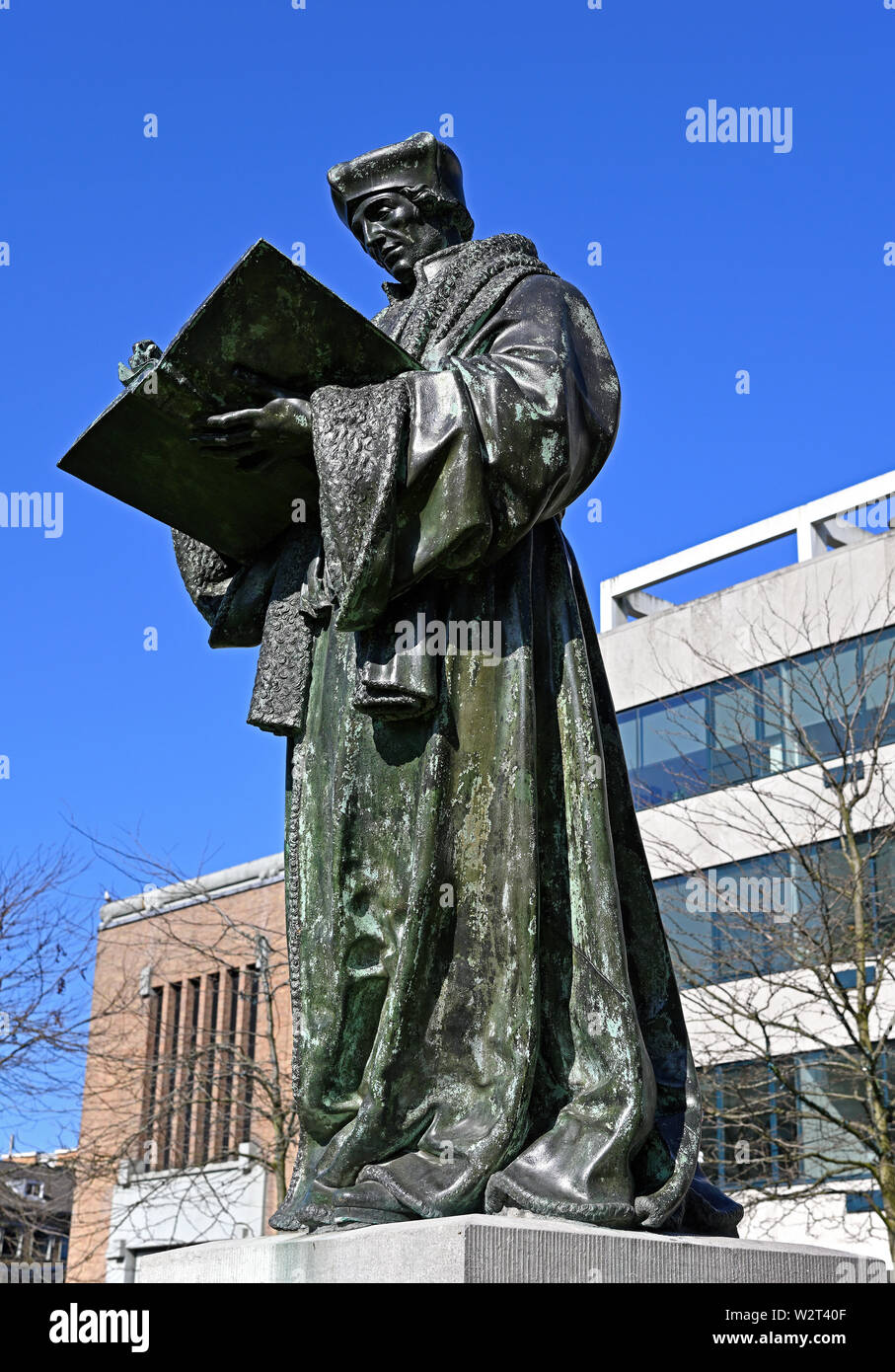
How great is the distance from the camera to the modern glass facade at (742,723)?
24.3 meters

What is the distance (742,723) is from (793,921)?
37.3ft

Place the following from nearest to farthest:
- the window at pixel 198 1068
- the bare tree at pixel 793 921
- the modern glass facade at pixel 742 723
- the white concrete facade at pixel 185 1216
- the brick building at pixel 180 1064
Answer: the bare tree at pixel 793 921
the window at pixel 198 1068
the modern glass facade at pixel 742 723
the brick building at pixel 180 1064
the white concrete facade at pixel 185 1216

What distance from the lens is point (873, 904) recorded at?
1772 centimetres

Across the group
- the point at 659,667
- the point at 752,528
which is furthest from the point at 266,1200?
the point at 752,528

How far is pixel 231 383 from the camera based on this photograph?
12.7 ft

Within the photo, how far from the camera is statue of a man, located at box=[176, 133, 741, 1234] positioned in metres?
3.64

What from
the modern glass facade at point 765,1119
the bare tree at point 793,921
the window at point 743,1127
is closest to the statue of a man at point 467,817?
the bare tree at point 793,921

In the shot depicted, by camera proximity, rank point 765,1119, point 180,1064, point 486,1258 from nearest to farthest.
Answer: point 486,1258 → point 765,1119 → point 180,1064

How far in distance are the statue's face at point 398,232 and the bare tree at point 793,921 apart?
11454mm

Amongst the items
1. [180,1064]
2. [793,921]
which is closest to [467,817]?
[793,921]

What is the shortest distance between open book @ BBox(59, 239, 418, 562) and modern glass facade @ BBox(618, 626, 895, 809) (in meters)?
17.9

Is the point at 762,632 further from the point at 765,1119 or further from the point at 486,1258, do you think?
the point at 486,1258
